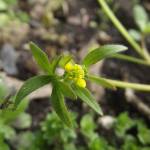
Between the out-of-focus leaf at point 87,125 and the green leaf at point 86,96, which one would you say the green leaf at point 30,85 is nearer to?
the green leaf at point 86,96

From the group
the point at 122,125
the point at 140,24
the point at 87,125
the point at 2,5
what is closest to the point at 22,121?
the point at 87,125

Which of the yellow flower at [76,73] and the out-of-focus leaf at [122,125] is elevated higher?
the yellow flower at [76,73]

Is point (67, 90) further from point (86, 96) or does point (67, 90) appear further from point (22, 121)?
point (22, 121)

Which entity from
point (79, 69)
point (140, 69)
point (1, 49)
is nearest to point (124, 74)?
point (140, 69)

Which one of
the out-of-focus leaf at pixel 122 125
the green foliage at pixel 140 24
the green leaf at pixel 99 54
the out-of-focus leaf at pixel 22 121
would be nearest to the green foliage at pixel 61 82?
the green leaf at pixel 99 54

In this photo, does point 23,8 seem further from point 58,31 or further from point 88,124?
point 88,124

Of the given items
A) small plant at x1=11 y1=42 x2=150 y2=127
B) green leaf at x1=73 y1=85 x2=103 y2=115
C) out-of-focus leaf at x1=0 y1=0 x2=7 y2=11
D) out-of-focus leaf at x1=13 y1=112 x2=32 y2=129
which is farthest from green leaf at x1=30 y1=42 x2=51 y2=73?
out-of-focus leaf at x1=0 y1=0 x2=7 y2=11

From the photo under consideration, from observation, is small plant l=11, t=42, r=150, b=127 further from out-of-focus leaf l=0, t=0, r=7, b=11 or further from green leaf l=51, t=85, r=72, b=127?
out-of-focus leaf l=0, t=0, r=7, b=11
